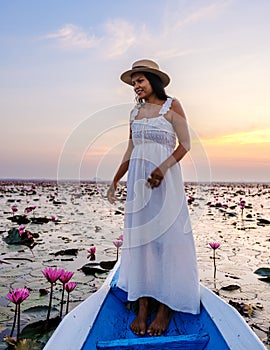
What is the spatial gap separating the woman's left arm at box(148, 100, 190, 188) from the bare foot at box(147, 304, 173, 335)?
2.27 ft

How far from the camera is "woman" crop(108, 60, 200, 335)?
78.9 inches

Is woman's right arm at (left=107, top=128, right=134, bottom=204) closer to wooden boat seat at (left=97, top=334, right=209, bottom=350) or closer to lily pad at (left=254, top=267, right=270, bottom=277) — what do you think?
wooden boat seat at (left=97, top=334, right=209, bottom=350)

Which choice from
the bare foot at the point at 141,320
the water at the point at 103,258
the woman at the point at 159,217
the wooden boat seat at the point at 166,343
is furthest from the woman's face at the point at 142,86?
the wooden boat seat at the point at 166,343

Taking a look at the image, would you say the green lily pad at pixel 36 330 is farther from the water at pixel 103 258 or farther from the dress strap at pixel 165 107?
the dress strap at pixel 165 107

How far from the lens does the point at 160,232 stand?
6.58 ft

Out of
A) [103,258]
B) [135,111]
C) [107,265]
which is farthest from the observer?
[103,258]

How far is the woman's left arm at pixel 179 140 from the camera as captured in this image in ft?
6.50

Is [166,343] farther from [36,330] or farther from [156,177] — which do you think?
[36,330]

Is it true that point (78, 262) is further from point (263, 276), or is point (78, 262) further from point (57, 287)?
point (263, 276)

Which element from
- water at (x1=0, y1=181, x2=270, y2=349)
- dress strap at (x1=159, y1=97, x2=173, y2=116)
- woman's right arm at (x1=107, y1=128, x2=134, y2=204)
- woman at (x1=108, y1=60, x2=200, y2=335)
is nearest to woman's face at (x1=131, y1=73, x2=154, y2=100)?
woman at (x1=108, y1=60, x2=200, y2=335)

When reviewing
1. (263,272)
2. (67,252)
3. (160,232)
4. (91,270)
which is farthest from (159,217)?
(67,252)

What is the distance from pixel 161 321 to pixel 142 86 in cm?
131

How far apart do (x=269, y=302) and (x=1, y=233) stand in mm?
4454

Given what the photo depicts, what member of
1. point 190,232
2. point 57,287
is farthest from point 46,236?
point 190,232
